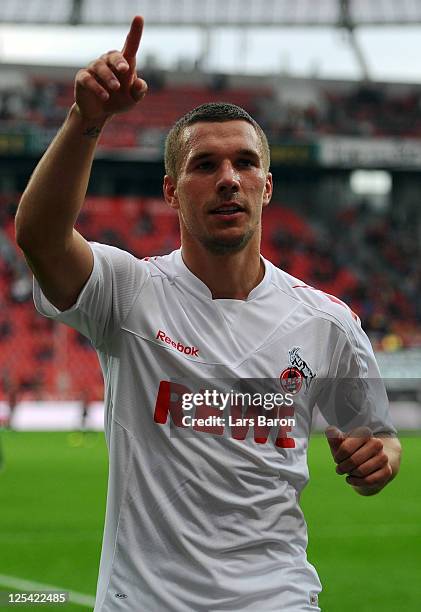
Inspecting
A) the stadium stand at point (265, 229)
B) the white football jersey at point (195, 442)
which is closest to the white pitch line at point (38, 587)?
the white football jersey at point (195, 442)

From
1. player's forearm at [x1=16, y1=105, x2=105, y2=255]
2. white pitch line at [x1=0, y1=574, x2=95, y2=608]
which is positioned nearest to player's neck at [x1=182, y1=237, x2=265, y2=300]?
player's forearm at [x1=16, y1=105, x2=105, y2=255]

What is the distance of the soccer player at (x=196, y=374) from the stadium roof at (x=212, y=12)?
32.3 m

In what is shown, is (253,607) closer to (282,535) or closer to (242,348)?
(282,535)

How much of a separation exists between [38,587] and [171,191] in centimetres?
521

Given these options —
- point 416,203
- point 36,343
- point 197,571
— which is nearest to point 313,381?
point 197,571

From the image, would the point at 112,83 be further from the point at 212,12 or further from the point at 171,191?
the point at 212,12

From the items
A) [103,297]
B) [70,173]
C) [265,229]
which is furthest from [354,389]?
[265,229]

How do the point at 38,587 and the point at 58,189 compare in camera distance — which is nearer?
the point at 58,189

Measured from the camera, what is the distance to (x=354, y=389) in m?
2.68

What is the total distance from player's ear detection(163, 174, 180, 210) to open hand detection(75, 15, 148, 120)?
53cm

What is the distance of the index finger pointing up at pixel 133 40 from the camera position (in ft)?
6.73

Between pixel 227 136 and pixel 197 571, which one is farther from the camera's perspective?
pixel 227 136

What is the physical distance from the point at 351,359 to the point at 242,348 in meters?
0.35

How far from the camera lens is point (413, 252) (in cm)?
3338
